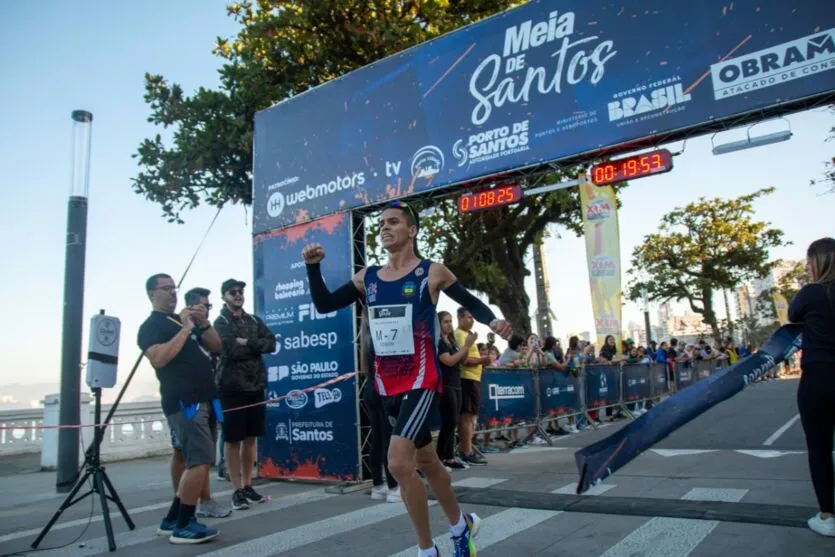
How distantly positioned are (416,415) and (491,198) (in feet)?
15.2

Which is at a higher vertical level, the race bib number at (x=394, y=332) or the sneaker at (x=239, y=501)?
the race bib number at (x=394, y=332)

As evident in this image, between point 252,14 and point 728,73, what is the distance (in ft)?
49.5

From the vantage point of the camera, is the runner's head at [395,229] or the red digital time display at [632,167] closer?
the runner's head at [395,229]

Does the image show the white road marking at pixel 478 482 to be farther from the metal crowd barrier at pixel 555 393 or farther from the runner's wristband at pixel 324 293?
the runner's wristband at pixel 324 293

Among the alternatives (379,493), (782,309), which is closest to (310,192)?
(379,493)

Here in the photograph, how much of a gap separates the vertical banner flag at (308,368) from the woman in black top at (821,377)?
15.4ft

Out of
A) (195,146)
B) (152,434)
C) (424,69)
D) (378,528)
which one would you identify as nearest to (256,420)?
(378,528)

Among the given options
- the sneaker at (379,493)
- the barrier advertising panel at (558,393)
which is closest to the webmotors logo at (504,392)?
the barrier advertising panel at (558,393)

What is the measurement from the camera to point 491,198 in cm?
773

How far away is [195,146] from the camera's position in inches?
631

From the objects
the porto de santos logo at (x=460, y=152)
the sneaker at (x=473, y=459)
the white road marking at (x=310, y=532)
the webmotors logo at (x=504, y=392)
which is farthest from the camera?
the webmotors logo at (x=504, y=392)

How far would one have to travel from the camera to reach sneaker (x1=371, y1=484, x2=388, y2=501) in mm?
6353

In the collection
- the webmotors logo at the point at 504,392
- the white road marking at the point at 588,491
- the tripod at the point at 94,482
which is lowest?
the white road marking at the point at 588,491

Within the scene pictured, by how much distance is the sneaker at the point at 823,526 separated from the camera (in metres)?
3.97
